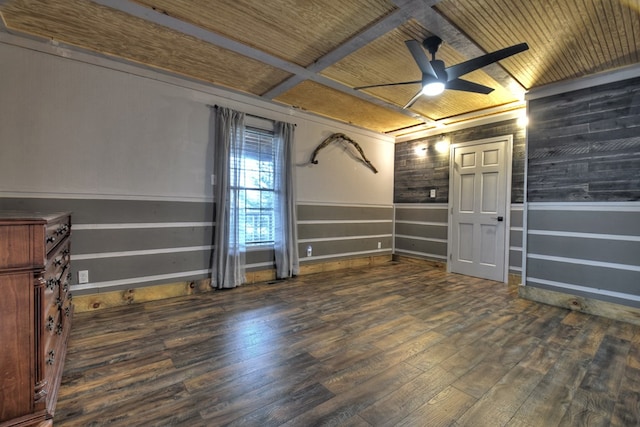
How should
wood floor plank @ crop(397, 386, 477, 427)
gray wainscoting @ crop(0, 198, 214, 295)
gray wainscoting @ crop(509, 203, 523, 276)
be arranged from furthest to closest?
gray wainscoting @ crop(509, 203, 523, 276) → gray wainscoting @ crop(0, 198, 214, 295) → wood floor plank @ crop(397, 386, 477, 427)

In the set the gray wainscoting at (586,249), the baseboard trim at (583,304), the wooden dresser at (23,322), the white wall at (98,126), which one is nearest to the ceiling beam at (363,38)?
the white wall at (98,126)

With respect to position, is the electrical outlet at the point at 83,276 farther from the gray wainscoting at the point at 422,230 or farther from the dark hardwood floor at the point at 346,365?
the gray wainscoting at the point at 422,230

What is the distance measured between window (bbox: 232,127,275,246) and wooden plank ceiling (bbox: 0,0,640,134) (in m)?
0.80

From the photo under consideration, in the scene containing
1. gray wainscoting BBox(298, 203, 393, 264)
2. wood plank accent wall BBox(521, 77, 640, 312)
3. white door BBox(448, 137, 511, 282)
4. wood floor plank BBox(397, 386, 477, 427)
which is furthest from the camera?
gray wainscoting BBox(298, 203, 393, 264)

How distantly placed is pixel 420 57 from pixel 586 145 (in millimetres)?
2349

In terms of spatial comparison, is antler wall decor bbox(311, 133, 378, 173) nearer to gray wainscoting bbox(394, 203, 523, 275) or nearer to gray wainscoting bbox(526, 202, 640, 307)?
gray wainscoting bbox(394, 203, 523, 275)

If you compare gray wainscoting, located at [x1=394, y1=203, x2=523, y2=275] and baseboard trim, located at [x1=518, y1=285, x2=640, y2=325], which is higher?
gray wainscoting, located at [x1=394, y1=203, x2=523, y2=275]

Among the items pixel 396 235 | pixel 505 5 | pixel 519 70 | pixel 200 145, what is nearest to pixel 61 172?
pixel 200 145

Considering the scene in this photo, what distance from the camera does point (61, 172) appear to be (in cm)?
275

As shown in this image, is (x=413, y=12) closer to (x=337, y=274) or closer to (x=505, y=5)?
(x=505, y=5)

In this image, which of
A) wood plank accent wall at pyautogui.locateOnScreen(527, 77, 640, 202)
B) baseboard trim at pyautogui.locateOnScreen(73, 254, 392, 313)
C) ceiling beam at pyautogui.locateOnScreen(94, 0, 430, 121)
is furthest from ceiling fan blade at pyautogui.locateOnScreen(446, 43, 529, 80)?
baseboard trim at pyautogui.locateOnScreen(73, 254, 392, 313)

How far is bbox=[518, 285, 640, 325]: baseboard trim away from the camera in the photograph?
289 cm

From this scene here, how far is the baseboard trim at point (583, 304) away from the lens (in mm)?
2886

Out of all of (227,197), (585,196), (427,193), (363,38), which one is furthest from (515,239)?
(227,197)
